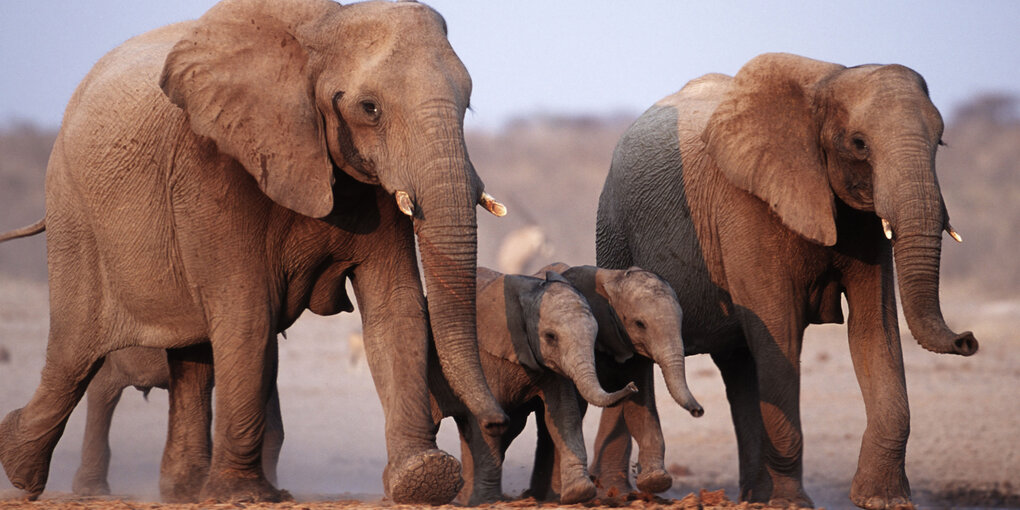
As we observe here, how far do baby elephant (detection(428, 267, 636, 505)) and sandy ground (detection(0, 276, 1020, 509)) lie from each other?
2.57 feet

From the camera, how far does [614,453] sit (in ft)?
26.4

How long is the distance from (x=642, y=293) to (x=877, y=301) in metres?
1.28

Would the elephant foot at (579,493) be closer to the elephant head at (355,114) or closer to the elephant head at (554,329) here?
the elephant head at (554,329)

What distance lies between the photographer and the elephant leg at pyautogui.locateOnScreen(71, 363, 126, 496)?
365 inches

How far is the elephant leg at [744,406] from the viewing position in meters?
8.24

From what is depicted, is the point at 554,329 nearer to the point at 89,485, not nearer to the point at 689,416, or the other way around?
the point at 89,485

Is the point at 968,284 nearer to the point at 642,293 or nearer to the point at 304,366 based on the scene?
the point at 304,366

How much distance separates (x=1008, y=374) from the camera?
52.0ft

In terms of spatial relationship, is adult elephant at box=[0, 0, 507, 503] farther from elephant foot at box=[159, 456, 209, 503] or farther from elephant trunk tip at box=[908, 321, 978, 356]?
elephant trunk tip at box=[908, 321, 978, 356]

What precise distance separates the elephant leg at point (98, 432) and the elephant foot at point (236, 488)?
309 centimetres

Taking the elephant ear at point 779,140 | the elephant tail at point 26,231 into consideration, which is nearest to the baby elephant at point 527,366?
the elephant ear at point 779,140

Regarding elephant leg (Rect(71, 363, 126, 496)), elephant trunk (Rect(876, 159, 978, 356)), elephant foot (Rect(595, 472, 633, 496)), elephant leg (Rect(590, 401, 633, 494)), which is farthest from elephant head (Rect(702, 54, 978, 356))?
elephant leg (Rect(71, 363, 126, 496))

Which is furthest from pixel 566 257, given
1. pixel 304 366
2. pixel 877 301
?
pixel 877 301

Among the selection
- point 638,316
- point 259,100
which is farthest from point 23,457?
point 638,316
